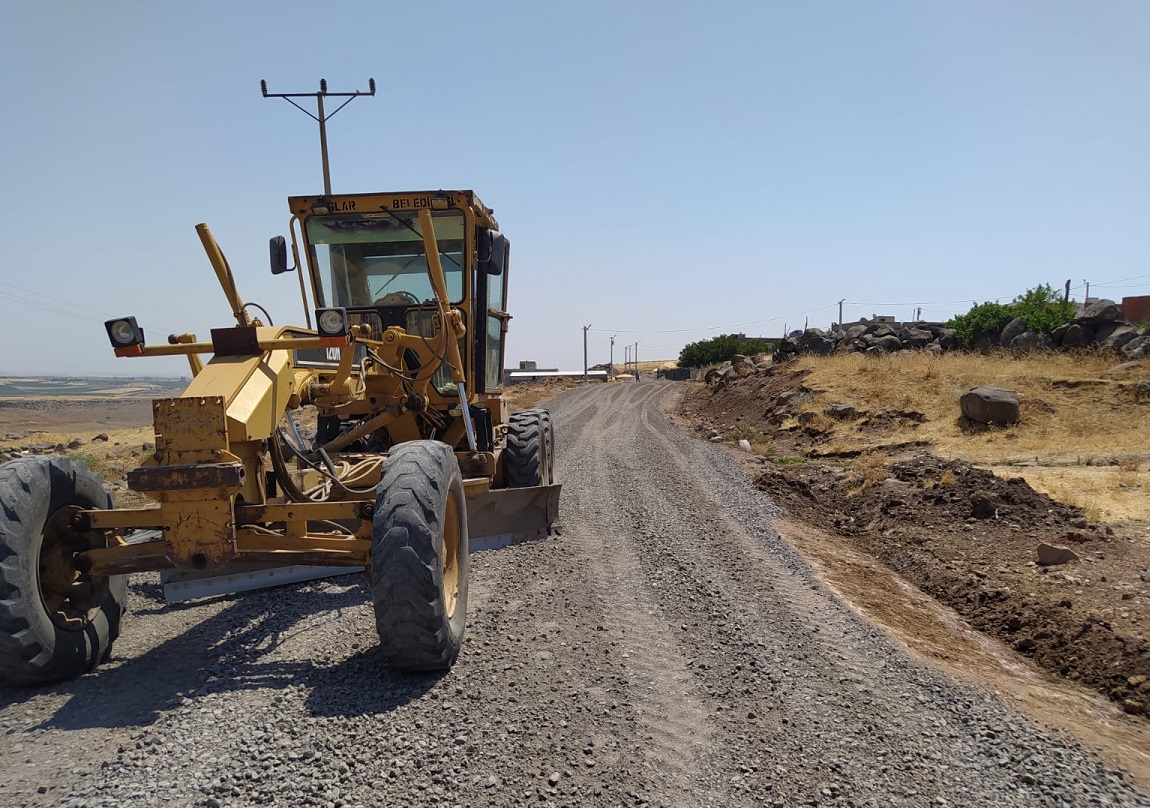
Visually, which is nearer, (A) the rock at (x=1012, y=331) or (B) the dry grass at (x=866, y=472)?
(B) the dry grass at (x=866, y=472)

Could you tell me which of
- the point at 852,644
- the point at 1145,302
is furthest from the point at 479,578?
the point at 1145,302

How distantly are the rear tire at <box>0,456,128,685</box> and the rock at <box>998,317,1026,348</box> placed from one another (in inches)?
943

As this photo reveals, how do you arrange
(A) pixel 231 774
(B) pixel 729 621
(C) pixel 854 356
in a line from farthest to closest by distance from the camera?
(C) pixel 854 356, (B) pixel 729 621, (A) pixel 231 774

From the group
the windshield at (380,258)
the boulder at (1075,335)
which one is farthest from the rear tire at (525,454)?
the boulder at (1075,335)

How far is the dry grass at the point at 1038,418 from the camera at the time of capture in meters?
9.16

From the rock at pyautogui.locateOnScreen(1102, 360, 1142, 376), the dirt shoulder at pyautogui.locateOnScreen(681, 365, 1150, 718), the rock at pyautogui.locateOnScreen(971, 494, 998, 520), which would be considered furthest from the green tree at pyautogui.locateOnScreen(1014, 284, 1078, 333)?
the rock at pyautogui.locateOnScreen(971, 494, 998, 520)

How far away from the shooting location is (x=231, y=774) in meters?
3.07

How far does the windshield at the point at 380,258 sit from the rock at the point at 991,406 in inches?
426

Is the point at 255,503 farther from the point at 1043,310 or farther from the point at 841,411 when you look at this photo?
the point at 1043,310

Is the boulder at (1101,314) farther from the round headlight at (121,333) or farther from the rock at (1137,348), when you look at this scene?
the round headlight at (121,333)

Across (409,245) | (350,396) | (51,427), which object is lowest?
(51,427)

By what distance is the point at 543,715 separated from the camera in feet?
12.0

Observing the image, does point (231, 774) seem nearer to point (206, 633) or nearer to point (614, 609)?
point (206, 633)

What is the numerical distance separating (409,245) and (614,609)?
395cm
